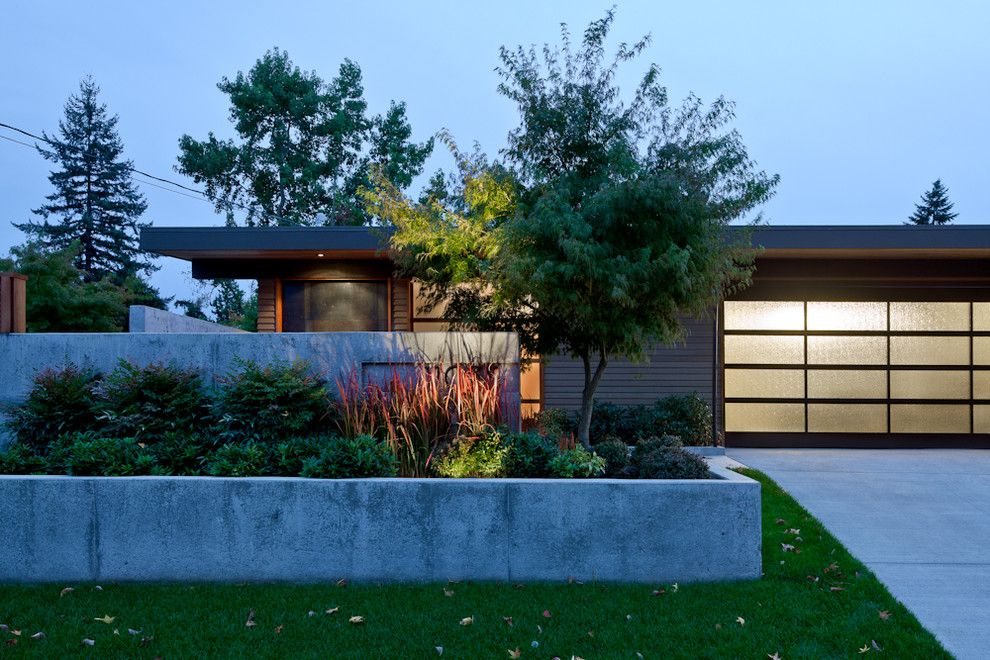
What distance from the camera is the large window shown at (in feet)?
37.3

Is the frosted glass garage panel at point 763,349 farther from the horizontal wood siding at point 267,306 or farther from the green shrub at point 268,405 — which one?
the green shrub at point 268,405

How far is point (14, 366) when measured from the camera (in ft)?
20.6

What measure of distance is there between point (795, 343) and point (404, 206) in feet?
21.9

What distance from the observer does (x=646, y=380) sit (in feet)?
36.3

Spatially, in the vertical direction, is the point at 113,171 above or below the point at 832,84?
below

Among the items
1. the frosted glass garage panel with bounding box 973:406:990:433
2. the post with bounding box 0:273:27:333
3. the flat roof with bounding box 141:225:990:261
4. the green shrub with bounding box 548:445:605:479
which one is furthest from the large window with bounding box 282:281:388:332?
the frosted glass garage panel with bounding box 973:406:990:433

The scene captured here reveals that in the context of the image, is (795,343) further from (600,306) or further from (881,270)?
(600,306)

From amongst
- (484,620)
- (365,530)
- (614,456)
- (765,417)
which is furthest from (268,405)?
(765,417)

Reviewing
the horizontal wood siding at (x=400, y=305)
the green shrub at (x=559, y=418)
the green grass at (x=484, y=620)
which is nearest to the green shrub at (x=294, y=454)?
the green grass at (x=484, y=620)

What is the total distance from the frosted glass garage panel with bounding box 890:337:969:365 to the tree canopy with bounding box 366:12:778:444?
5033 millimetres

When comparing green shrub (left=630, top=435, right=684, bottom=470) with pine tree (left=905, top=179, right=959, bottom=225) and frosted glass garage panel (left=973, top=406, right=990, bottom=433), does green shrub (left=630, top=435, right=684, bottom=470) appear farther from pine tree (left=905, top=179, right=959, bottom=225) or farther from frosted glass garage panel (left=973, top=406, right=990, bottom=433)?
pine tree (left=905, top=179, right=959, bottom=225)

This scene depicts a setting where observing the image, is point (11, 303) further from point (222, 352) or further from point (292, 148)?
point (292, 148)

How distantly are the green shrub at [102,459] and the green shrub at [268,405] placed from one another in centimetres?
63

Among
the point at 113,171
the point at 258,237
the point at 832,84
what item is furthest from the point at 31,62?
the point at 832,84
